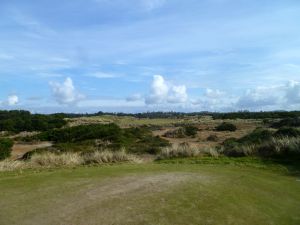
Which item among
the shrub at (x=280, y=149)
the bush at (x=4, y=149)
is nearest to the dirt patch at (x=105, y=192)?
the shrub at (x=280, y=149)

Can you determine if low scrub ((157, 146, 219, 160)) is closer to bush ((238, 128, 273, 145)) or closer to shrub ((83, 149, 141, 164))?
shrub ((83, 149, 141, 164))

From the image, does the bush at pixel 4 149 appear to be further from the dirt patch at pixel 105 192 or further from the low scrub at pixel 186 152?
the dirt patch at pixel 105 192

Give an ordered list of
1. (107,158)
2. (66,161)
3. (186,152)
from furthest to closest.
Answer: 1. (186,152)
2. (107,158)
3. (66,161)

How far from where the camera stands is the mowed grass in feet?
27.3

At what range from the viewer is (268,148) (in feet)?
65.3

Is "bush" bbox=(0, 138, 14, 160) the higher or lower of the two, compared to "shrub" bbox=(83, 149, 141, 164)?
lower

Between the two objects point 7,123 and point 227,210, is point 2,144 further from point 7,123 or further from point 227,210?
point 7,123

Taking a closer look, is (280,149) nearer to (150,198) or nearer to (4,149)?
(150,198)

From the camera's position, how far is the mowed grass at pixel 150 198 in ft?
27.3

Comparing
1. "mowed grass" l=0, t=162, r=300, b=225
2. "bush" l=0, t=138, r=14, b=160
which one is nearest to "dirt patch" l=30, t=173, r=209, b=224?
"mowed grass" l=0, t=162, r=300, b=225

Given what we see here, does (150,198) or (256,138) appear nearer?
(150,198)

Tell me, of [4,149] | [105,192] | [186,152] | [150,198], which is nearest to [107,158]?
[186,152]

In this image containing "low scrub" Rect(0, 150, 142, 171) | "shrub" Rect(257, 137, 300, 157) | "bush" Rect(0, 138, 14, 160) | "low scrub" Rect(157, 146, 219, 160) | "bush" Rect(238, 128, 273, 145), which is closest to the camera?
"low scrub" Rect(0, 150, 142, 171)

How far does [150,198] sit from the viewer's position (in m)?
9.63
